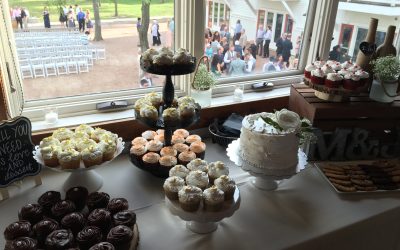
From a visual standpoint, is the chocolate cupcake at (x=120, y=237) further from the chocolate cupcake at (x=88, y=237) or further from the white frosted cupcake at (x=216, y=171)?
the white frosted cupcake at (x=216, y=171)

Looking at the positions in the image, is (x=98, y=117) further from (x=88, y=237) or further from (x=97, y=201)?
(x=88, y=237)

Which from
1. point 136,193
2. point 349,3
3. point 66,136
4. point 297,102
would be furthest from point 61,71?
point 349,3

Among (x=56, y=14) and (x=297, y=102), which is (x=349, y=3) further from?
(x=56, y=14)

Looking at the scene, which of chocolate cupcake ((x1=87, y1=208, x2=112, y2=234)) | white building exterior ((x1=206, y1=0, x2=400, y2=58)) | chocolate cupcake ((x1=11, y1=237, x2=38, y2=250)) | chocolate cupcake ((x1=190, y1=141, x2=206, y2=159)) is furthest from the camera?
white building exterior ((x1=206, y1=0, x2=400, y2=58))

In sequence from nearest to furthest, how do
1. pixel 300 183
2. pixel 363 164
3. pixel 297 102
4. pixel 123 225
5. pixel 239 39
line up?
1. pixel 123 225
2. pixel 300 183
3. pixel 363 164
4. pixel 297 102
5. pixel 239 39

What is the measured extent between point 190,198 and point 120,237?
206mm

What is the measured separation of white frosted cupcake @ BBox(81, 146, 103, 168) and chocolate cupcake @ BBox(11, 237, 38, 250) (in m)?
0.30

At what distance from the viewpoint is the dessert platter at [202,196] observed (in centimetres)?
95

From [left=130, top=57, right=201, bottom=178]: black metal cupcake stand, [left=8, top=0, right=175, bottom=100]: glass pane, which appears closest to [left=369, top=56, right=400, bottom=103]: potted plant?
[left=130, top=57, right=201, bottom=178]: black metal cupcake stand

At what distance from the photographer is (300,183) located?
129cm

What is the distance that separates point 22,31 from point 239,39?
998 mm

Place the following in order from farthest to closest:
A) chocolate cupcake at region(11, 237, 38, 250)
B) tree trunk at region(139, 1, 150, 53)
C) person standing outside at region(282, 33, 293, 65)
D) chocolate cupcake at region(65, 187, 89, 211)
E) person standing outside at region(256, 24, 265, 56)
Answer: person standing outside at region(282, 33, 293, 65) → person standing outside at region(256, 24, 265, 56) → tree trunk at region(139, 1, 150, 53) → chocolate cupcake at region(65, 187, 89, 211) → chocolate cupcake at region(11, 237, 38, 250)

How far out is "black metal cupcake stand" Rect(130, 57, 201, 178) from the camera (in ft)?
3.65

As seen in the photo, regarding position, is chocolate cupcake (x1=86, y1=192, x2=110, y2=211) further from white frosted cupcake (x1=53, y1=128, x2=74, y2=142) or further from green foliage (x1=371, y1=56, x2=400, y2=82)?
green foliage (x1=371, y1=56, x2=400, y2=82)
